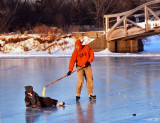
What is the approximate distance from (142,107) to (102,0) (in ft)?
143

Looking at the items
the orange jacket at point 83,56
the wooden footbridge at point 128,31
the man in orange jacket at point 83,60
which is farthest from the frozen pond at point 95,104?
the wooden footbridge at point 128,31

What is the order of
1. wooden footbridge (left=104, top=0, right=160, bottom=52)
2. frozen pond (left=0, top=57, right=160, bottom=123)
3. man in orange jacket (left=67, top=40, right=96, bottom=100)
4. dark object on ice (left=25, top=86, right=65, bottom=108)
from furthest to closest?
wooden footbridge (left=104, top=0, right=160, bottom=52) → man in orange jacket (left=67, top=40, right=96, bottom=100) → dark object on ice (left=25, top=86, right=65, bottom=108) → frozen pond (left=0, top=57, right=160, bottom=123)

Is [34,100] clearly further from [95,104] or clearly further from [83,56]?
[83,56]

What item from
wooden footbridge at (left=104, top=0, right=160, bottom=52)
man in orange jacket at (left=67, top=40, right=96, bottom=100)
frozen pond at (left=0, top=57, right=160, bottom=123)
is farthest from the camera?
wooden footbridge at (left=104, top=0, right=160, bottom=52)

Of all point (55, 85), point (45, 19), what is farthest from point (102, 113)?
point (45, 19)

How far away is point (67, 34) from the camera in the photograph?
4238cm

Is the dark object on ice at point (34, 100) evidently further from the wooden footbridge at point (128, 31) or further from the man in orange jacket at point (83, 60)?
the wooden footbridge at point (128, 31)

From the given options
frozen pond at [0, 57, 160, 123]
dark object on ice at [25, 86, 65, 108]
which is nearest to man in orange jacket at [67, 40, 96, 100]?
frozen pond at [0, 57, 160, 123]

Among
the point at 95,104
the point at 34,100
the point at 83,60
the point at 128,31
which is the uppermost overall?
the point at 128,31

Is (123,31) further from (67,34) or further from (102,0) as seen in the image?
(102,0)

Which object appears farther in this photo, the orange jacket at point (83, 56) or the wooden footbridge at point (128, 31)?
the wooden footbridge at point (128, 31)

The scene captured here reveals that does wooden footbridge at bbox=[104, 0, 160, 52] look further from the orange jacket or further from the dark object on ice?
the dark object on ice

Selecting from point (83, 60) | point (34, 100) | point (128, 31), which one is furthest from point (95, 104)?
point (128, 31)

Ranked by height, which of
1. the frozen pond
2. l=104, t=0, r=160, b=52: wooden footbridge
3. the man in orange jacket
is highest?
l=104, t=0, r=160, b=52: wooden footbridge
